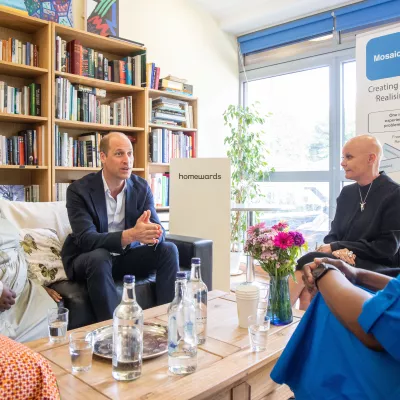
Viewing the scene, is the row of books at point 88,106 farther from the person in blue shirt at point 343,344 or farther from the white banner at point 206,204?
the person in blue shirt at point 343,344

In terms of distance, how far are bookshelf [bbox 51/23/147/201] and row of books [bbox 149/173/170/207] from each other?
0.50 feet

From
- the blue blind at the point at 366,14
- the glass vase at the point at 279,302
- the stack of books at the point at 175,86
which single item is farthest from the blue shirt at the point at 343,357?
the blue blind at the point at 366,14

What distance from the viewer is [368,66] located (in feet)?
11.0

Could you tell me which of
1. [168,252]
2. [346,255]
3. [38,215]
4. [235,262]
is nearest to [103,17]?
[38,215]

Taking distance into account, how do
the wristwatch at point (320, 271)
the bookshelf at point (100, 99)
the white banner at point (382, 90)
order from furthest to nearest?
the white banner at point (382, 90), the bookshelf at point (100, 99), the wristwatch at point (320, 271)

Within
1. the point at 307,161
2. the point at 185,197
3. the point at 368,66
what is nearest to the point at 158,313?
the point at 185,197

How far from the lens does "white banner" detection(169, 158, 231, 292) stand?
127 inches

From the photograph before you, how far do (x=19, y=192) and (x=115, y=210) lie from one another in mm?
998

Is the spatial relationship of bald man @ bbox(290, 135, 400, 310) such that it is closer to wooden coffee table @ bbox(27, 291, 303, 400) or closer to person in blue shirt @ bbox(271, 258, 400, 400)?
wooden coffee table @ bbox(27, 291, 303, 400)

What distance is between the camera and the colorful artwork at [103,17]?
135 inches

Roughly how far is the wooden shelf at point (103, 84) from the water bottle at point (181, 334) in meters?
2.42

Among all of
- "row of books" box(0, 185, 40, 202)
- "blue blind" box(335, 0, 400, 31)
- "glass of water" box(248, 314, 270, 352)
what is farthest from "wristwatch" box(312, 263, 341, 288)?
"blue blind" box(335, 0, 400, 31)

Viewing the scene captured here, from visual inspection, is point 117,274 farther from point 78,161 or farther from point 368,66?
point 368,66

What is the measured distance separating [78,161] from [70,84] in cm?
60
